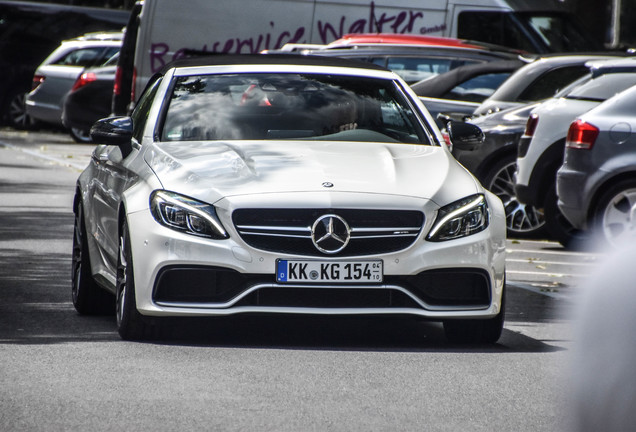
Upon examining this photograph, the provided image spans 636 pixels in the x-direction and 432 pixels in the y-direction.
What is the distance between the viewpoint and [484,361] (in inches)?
269

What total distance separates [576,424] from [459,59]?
550 inches

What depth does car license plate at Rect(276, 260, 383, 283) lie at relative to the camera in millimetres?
6832

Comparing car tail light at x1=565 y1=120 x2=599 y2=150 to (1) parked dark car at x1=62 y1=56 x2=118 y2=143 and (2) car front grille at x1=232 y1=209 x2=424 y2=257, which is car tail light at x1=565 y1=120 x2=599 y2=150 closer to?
(2) car front grille at x1=232 y1=209 x2=424 y2=257

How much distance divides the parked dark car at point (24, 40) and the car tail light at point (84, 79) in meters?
5.28

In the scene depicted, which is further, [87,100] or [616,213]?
[87,100]

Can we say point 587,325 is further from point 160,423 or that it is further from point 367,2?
point 367,2

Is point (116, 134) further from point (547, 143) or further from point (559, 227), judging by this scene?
point (559, 227)

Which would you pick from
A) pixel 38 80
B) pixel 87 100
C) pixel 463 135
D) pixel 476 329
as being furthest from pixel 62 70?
pixel 476 329

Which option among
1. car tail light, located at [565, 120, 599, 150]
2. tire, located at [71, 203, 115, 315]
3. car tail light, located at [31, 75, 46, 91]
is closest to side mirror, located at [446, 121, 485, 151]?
tire, located at [71, 203, 115, 315]

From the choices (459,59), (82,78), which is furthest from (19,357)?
(82,78)

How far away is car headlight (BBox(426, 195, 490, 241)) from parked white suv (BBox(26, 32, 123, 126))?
20.3m

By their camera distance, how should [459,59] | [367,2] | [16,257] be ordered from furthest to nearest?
[367,2]
[459,59]
[16,257]

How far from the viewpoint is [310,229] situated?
684 cm

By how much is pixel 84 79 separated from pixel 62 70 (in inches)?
79.5
